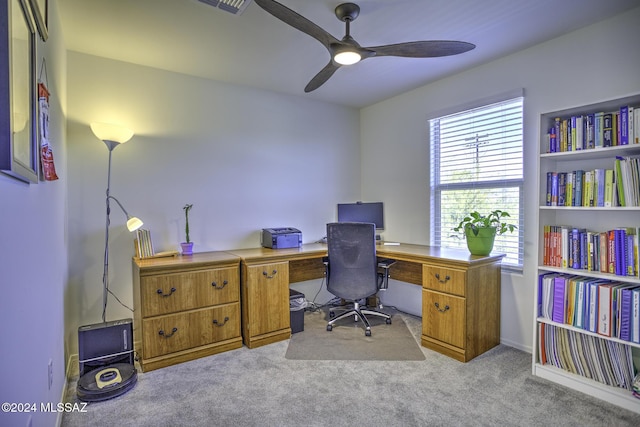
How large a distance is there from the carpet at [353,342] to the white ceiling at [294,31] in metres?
2.46

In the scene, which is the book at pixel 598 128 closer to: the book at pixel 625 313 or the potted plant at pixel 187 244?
the book at pixel 625 313

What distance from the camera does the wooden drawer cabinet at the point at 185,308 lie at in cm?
252

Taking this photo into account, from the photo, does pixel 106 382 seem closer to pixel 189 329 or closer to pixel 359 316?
pixel 189 329

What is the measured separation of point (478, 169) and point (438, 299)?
131 cm

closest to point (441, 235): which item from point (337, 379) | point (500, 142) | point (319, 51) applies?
point (500, 142)

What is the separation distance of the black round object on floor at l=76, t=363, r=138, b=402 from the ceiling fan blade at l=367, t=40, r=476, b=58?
2.68 m

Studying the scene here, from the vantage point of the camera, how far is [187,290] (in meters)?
2.67

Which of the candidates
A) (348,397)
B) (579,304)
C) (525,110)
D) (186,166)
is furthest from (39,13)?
(579,304)

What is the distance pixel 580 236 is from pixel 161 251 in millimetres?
3313

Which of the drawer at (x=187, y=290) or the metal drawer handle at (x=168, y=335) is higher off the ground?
the drawer at (x=187, y=290)

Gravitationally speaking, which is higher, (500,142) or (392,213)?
(500,142)

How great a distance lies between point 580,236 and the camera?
228cm

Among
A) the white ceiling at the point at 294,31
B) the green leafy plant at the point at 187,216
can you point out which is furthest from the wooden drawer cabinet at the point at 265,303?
the white ceiling at the point at 294,31

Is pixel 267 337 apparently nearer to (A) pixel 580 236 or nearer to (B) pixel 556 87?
(A) pixel 580 236
